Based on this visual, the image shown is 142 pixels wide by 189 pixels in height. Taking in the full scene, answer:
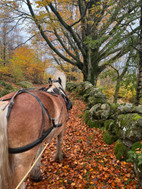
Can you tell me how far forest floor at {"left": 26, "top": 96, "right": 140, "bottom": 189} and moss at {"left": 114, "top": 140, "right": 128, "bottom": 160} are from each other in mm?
123

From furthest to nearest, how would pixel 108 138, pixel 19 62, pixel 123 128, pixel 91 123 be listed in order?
pixel 19 62 < pixel 91 123 < pixel 108 138 < pixel 123 128

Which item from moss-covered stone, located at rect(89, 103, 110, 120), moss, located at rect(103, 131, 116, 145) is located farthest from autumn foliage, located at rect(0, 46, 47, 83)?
moss, located at rect(103, 131, 116, 145)

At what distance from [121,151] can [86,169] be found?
1.15 meters

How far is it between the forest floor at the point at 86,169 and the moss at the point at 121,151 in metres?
0.12

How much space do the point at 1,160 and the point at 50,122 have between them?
86cm

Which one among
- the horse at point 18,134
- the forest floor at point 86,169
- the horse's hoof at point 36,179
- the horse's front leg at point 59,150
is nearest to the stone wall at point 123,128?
the forest floor at point 86,169

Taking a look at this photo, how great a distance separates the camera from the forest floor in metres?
2.61

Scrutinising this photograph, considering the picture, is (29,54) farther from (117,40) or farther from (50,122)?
(50,122)

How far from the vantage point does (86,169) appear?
3088mm

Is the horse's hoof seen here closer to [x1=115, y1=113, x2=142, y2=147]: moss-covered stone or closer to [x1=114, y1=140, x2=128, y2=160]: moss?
[x1=114, y1=140, x2=128, y2=160]: moss

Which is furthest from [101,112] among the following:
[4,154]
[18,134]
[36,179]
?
[4,154]

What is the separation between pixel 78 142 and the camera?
4.36 meters

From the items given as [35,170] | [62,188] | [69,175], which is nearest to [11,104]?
[35,170]

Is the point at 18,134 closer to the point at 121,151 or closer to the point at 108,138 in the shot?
the point at 121,151
